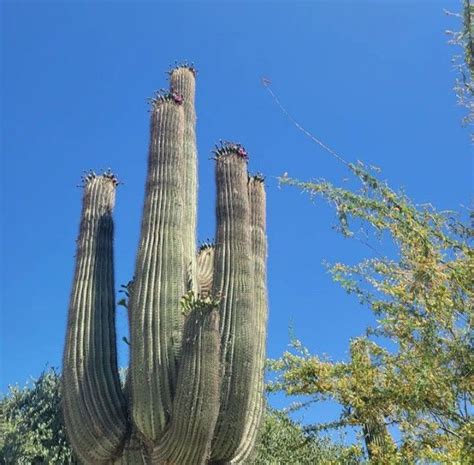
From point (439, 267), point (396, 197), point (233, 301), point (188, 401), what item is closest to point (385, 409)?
point (439, 267)

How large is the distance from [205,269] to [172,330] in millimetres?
1884

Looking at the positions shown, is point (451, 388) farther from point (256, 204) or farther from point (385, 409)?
point (256, 204)

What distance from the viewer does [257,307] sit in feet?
24.3

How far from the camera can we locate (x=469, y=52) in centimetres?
337

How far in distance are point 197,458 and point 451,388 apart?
3.36m

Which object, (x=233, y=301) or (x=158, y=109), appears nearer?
(x=233, y=301)

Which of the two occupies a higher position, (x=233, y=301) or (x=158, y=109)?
(x=158, y=109)

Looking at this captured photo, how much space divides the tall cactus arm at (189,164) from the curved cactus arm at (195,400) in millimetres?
934

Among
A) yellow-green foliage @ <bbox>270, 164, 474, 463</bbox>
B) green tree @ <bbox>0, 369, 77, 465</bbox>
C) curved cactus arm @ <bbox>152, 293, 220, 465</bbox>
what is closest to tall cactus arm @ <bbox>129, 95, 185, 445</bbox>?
curved cactus arm @ <bbox>152, 293, 220, 465</bbox>

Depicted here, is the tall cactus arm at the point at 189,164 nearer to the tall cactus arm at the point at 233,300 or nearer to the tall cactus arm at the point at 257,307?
the tall cactus arm at the point at 233,300

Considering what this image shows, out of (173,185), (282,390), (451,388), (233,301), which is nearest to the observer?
(451,388)

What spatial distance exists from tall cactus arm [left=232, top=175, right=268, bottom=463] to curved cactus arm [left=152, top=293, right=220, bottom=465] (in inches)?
A: 25.5

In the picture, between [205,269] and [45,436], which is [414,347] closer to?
[205,269]

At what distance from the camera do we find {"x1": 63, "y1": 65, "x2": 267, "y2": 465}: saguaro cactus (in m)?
6.05
